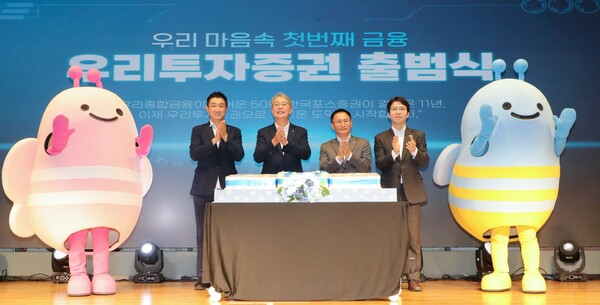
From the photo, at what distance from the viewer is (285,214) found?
3.90 metres

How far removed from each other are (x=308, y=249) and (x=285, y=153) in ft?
3.86

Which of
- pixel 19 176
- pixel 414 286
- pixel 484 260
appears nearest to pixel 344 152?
pixel 414 286

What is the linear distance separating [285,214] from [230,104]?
2151 mm

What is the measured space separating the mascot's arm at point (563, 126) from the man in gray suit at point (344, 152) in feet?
4.17

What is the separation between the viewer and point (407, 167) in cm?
483

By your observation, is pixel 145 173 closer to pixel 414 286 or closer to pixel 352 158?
pixel 352 158

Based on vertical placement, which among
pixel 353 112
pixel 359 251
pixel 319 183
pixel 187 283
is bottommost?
pixel 187 283

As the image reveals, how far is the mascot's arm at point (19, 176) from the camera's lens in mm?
4559

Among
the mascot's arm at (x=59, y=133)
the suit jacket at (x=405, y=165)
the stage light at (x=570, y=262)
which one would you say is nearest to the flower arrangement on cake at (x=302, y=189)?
the suit jacket at (x=405, y=165)

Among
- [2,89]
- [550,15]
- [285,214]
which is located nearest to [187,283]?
[285,214]

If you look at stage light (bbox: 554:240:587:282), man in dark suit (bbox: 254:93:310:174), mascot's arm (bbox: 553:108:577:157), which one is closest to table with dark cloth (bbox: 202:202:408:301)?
man in dark suit (bbox: 254:93:310:174)

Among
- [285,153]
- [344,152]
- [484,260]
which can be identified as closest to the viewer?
[344,152]

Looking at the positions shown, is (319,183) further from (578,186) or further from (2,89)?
(2,89)

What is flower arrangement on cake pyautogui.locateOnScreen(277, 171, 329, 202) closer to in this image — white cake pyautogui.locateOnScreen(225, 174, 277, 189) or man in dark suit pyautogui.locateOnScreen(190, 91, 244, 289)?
white cake pyautogui.locateOnScreen(225, 174, 277, 189)
